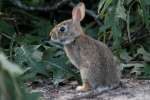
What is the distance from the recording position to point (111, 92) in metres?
4.06

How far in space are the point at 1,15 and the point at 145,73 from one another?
2.52 m

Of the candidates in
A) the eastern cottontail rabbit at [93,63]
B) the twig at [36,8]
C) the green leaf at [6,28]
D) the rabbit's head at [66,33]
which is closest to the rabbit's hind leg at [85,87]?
the eastern cottontail rabbit at [93,63]

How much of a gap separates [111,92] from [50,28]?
2.04 meters

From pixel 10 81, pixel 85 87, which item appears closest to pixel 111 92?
pixel 85 87

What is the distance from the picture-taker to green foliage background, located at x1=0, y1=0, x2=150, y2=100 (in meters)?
4.68

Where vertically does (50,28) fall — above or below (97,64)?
above

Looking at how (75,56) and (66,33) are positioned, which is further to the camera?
(66,33)

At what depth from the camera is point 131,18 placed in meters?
5.60

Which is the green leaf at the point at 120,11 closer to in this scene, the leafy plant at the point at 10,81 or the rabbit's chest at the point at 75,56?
the rabbit's chest at the point at 75,56

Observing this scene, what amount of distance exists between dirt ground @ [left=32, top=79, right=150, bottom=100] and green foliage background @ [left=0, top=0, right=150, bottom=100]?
0.14 m

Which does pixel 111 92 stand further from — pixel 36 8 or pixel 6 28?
pixel 36 8

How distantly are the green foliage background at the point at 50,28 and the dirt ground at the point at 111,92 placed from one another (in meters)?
0.14

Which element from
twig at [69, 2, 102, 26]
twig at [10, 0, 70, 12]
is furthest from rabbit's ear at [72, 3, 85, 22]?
twig at [10, 0, 70, 12]

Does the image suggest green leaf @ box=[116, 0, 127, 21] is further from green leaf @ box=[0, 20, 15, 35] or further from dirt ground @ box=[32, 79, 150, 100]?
green leaf @ box=[0, 20, 15, 35]
